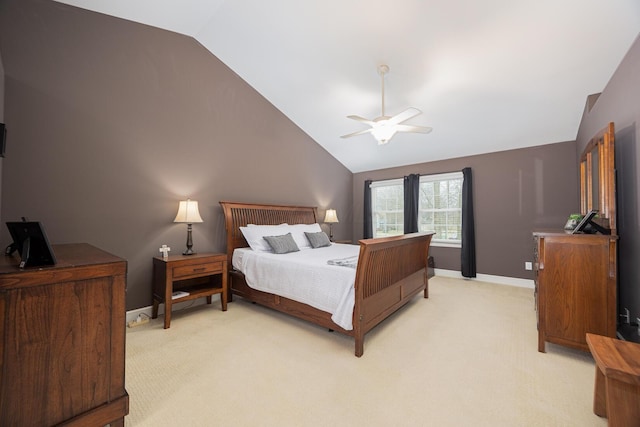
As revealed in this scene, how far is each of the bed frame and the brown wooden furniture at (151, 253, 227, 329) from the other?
332 millimetres

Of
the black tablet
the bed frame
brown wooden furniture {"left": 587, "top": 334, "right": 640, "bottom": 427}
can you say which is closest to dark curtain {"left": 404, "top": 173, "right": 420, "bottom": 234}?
the bed frame

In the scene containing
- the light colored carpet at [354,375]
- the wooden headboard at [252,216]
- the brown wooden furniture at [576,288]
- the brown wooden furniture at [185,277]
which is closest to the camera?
the light colored carpet at [354,375]

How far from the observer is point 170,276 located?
2820 millimetres

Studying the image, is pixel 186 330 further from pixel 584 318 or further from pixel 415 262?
pixel 584 318

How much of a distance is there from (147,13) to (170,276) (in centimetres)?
285

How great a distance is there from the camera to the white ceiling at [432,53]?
7.89ft

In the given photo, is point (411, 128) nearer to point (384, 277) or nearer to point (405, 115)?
point (405, 115)

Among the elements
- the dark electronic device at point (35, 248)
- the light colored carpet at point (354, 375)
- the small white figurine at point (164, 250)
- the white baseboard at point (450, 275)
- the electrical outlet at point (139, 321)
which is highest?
the dark electronic device at point (35, 248)

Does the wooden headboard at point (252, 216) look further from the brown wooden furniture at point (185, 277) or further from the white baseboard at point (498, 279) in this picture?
the white baseboard at point (498, 279)

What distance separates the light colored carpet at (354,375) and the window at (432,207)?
2.38m

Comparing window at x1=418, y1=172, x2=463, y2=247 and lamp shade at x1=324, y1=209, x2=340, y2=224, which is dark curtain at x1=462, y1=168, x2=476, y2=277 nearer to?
window at x1=418, y1=172, x2=463, y2=247

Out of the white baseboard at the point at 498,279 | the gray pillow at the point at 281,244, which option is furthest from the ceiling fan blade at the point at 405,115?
the white baseboard at the point at 498,279

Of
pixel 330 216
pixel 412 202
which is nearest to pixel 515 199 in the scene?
pixel 412 202


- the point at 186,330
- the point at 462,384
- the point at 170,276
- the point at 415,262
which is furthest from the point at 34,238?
the point at 415,262
